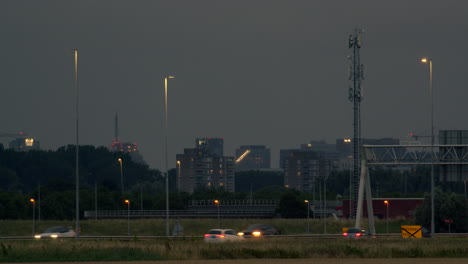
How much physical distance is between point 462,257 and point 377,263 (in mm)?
6998

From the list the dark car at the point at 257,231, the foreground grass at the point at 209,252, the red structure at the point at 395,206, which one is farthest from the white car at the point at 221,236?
the red structure at the point at 395,206

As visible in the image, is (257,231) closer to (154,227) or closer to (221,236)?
(221,236)

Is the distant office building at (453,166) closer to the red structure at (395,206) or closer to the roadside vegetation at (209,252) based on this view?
Result: the roadside vegetation at (209,252)

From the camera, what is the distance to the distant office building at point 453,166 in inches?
2803

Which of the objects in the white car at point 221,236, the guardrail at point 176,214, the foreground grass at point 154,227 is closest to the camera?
the white car at point 221,236

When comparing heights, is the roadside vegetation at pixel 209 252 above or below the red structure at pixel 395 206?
above

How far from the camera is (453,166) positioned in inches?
2808

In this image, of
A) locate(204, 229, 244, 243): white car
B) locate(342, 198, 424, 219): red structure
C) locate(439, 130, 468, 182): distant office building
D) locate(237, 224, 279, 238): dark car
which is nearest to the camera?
locate(204, 229, 244, 243): white car

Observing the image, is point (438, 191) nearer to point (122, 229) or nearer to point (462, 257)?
point (122, 229)

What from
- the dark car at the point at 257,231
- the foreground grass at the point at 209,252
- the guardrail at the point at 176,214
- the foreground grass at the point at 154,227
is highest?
the foreground grass at the point at 209,252

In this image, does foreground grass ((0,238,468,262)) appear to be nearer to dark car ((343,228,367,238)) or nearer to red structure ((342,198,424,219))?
dark car ((343,228,367,238))

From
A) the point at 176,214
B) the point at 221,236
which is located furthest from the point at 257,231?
the point at 176,214

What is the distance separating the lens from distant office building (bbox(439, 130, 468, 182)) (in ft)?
234

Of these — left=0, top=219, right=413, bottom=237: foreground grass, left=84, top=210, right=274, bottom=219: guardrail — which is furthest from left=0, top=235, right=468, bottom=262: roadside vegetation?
left=84, top=210, right=274, bottom=219: guardrail
